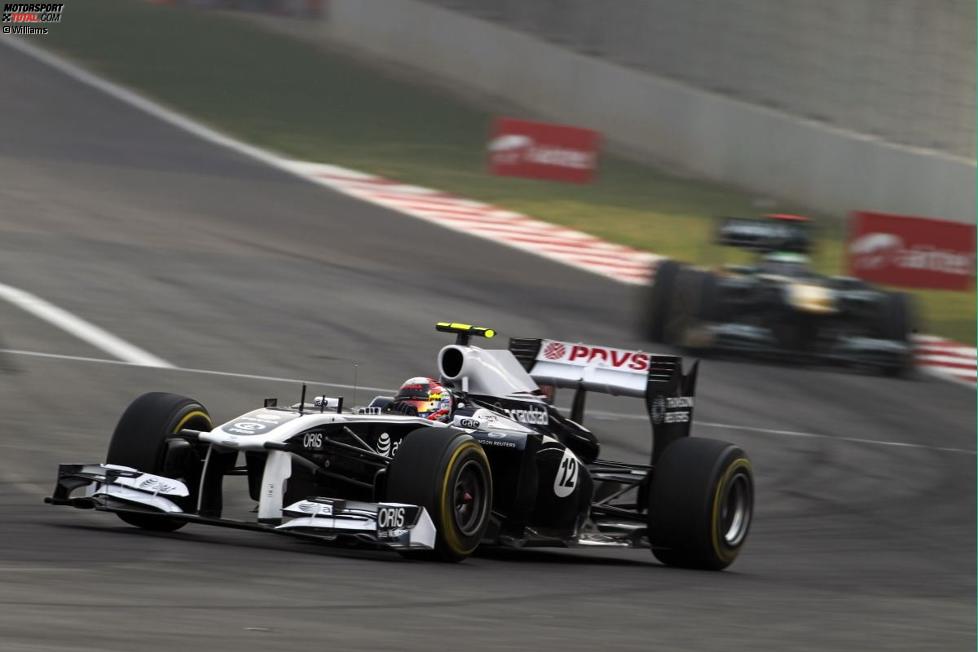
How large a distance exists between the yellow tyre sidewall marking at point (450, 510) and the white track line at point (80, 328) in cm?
699

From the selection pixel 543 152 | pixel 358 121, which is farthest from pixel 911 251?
pixel 358 121

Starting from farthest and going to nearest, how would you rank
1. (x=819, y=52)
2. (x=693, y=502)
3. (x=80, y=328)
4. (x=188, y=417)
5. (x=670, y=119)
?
(x=670, y=119), (x=819, y=52), (x=80, y=328), (x=693, y=502), (x=188, y=417)

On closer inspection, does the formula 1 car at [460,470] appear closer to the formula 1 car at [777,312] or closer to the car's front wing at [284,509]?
the car's front wing at [284,509]

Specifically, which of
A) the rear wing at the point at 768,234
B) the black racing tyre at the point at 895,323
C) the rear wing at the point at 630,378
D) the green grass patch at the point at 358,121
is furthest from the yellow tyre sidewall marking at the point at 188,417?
the green grass patch at the point at 358,121

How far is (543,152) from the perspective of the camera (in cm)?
2827

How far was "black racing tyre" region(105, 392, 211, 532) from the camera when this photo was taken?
9.16 m

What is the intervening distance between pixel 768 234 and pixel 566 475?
377 inches

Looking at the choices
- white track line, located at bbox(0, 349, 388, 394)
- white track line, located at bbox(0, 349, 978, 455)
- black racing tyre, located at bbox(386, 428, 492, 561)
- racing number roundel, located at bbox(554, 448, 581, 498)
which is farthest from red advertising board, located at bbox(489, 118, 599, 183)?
black racing tyre, located at bbox(386, 428, 492, 561)

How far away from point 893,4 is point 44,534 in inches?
945

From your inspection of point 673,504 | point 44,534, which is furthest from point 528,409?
point 44,534

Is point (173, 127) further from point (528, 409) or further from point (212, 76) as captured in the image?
point (528, 409)

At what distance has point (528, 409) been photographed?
34.0ft

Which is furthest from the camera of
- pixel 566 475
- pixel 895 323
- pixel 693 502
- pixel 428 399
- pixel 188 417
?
pixel 895 323

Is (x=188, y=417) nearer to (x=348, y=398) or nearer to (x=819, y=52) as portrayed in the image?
(x=348, y=398)
